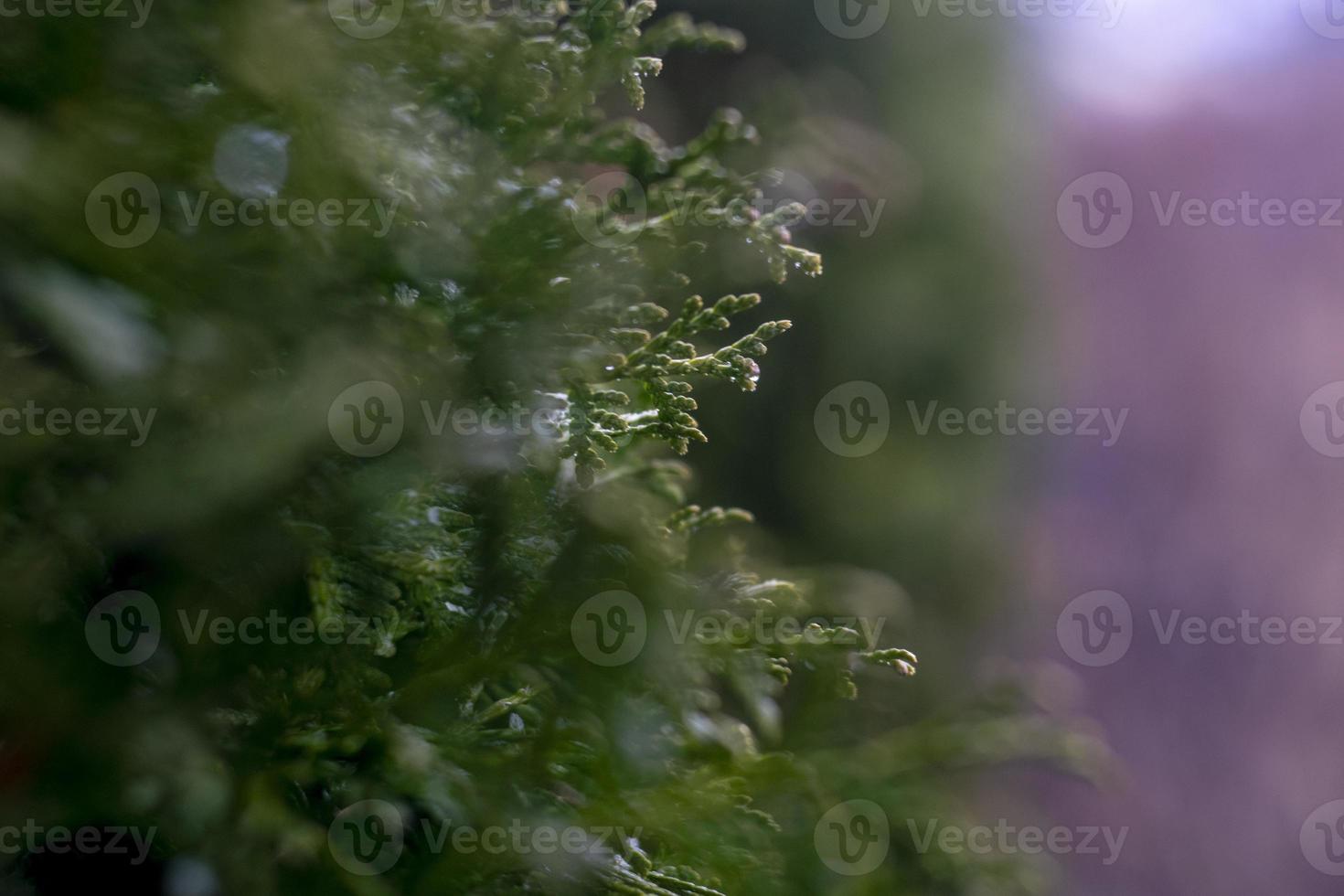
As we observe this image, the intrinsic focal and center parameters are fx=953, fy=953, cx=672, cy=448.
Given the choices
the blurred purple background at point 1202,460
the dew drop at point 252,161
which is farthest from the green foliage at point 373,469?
the blurred purple background at point 1202,460

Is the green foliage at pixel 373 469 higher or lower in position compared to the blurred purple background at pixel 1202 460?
lower

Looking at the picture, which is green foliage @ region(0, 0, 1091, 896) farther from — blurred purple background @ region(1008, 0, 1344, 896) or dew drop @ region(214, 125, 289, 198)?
blurred purple background @ region(1008, 0, 1344, 896)

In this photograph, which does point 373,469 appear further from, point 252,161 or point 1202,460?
point 1202,460

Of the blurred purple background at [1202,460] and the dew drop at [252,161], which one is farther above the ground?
the blurred purple background at [1202,460]

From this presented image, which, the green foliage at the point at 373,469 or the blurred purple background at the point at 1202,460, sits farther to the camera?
the blurred purple background at the point at 1202,460

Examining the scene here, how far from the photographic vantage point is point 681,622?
0.39 meters

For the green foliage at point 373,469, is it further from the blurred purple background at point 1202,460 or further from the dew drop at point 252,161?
the blurred purple background at point 1202,460

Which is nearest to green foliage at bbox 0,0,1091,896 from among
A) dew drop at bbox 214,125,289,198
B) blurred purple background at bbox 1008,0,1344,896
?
dew drop at bbox 214,125,289,198

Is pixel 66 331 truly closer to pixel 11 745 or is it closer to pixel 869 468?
pixel 11 745

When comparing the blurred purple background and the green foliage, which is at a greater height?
the blurred purple background

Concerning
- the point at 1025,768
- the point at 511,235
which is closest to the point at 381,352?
the point at 511,235

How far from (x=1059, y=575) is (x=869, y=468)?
2.83 ft

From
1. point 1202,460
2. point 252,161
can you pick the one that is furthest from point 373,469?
point 1202,460

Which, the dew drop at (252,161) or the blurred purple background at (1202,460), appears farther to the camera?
the blurred purple background at (1202,460)
